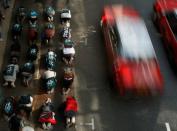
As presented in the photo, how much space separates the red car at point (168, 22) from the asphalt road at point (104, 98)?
1.45 feet

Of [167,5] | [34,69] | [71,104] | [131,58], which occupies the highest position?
[167,5]

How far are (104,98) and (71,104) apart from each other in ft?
5.60

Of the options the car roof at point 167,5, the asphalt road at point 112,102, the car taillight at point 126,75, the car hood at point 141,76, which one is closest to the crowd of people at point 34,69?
the asphalt road at point 112,102

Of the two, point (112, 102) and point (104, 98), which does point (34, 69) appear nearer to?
point (104, 98)

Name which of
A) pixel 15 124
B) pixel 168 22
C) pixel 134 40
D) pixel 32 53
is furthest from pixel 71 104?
pixel 168 22

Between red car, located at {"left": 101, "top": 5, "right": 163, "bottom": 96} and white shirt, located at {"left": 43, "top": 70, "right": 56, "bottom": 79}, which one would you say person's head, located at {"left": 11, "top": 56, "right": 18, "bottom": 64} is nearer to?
white shirt, located at {"left": 43, "top": 70, "right": 56, "bottom": 79}

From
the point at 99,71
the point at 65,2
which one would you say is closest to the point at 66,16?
the point at 65,2

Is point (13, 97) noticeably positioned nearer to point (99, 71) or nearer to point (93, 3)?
point (99, 71)

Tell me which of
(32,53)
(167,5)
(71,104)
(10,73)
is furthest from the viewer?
(167,5)

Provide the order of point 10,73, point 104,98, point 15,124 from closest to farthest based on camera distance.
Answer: point 15,124 < point 104,98 < point 10,73

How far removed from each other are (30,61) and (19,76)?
3.13 feet

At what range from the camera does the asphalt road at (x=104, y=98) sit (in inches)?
578

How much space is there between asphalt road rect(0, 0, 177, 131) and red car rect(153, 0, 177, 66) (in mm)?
443

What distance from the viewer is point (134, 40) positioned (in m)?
16.4
